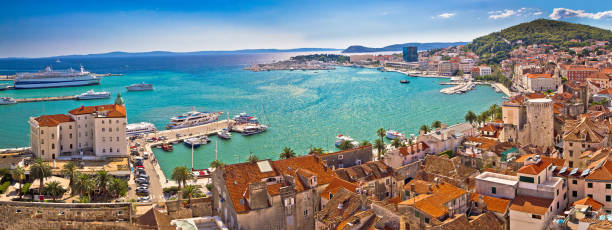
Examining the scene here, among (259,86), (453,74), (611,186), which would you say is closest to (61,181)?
(611,186)

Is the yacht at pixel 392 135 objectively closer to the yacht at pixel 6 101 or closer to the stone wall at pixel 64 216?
the stone wall at pixel 64 216

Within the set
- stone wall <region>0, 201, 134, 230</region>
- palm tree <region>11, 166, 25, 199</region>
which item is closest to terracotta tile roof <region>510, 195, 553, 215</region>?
stone wall <region>0, 201, 134, 230</region>

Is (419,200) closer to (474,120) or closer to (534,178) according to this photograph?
(534,178)

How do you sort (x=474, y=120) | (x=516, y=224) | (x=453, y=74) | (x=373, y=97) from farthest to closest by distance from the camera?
(x=453, y=74) < (x=373, y=97) < (x=474, y=120) < (x=516, y=224)

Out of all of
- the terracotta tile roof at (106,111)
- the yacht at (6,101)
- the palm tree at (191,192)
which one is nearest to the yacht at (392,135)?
the palm tree at (191,192)

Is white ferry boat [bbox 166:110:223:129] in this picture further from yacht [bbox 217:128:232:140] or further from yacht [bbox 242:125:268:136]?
yacht [bbox 242:125:268:136]

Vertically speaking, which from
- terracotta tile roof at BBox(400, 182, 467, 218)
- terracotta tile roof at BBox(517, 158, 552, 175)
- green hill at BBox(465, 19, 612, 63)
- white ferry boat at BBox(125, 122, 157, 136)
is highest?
green hill at BBox(465, 19, 612, 63)
